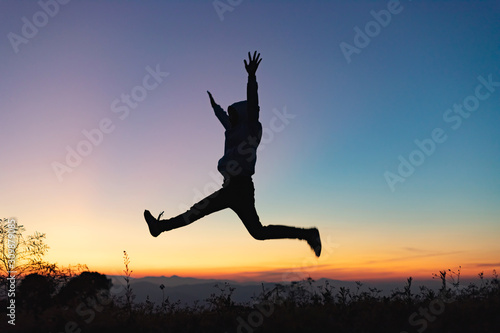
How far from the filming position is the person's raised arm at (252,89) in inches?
252

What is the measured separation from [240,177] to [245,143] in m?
0.57

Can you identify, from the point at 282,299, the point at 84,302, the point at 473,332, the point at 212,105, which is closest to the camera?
the point at 473,332

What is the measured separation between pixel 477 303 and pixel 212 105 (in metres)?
5.52

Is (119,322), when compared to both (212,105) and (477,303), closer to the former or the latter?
(212,105)

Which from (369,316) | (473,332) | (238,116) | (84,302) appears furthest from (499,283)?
(84,302)

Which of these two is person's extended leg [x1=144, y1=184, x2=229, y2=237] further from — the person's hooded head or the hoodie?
the person's hooded head

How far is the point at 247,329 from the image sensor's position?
5070 millimetres

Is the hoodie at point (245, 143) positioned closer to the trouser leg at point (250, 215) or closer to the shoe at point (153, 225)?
the trouser leg at point (250, 215)

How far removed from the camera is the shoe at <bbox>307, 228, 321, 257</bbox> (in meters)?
7.16

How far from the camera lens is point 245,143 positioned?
668cm

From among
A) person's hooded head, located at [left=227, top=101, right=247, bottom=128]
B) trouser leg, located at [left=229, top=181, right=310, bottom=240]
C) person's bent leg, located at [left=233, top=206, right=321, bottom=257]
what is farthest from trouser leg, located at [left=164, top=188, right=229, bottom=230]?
person's hooded head, located at [left=227, top=101, right=247, bottom=128]

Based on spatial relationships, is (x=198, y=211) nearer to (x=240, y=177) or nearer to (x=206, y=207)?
(x=206, y=207)

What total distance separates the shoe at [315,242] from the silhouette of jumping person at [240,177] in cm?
75

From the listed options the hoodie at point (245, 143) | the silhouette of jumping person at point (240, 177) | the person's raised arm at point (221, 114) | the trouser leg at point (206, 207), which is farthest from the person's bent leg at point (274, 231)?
the person's raised arm at point (221, 114)
